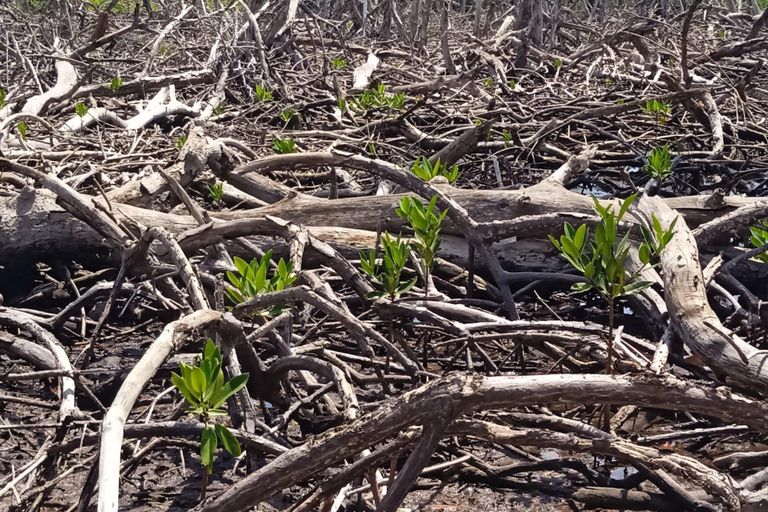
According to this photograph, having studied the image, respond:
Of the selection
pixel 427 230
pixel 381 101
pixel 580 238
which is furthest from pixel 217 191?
pixel 580 238

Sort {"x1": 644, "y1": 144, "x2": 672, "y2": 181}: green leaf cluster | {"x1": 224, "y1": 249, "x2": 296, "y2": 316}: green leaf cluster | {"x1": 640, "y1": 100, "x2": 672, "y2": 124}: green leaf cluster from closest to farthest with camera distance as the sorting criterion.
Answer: {"x1": 224, "y1": 249, "x2": 296, "y2": 316}: green leaf cluster < {"x1": 644, "y1": 144, "x2": 672, "y2": 181}: green leaf cluster < {"x1": 640, "y1": 100, "x2": 672, "y2": 124}: green leaf cluster

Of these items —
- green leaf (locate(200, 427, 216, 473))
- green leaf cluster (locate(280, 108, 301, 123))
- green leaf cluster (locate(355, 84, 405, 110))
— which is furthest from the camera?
green leaf cluster (locate(280, 108, 301, 123))

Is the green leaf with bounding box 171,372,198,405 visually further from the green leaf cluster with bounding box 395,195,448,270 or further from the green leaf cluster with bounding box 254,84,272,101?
the green leaf cluster with bounding box 254,84,272,101

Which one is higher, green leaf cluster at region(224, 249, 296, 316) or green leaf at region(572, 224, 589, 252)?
green leaf at region(572, 224, 589, 252)

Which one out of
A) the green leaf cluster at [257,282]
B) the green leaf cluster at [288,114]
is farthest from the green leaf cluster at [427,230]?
the green leaf cluster at [288,114]

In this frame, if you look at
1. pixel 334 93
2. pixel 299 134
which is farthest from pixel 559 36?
pixel 299 134

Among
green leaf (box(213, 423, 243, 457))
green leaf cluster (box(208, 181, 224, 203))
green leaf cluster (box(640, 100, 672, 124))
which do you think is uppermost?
green leaf (box(213, 423, 243, 457))

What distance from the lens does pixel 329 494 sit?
4.89 feet

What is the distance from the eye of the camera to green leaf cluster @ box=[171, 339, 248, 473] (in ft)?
5.08

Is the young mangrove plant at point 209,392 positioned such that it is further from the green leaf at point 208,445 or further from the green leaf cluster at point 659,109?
the green leaf cluster at point 659,109

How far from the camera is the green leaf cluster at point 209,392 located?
1.55 metres

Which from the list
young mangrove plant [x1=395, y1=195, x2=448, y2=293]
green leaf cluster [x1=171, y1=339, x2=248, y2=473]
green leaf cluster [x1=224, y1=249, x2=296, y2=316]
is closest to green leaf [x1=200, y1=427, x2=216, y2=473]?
green leaf cluster [x1=171, y1=339, x2=248, y2=473]

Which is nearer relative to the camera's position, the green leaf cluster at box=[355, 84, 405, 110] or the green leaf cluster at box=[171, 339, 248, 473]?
the green leaf cluster at box=[171, 339, 248, 473]

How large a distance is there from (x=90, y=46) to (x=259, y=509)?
4557 mm
